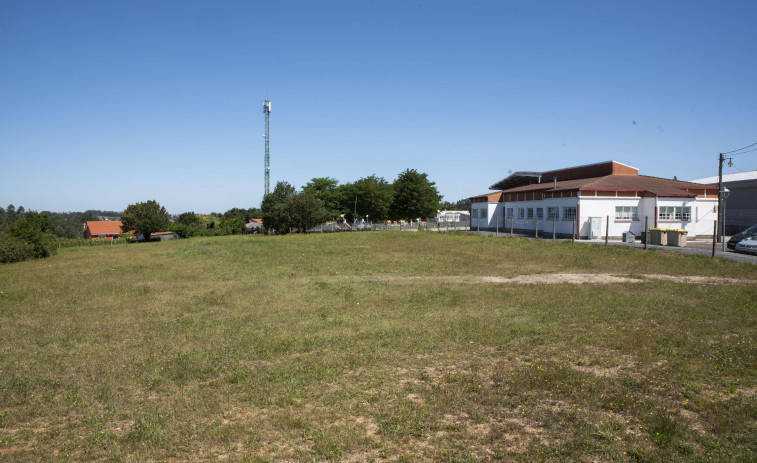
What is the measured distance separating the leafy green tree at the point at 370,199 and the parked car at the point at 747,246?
2069 inches

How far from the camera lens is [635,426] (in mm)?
5633

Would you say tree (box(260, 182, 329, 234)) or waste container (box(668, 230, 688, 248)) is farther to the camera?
tree (box(260, 182, 329, 234))

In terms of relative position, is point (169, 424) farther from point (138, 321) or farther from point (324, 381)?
point (138, 321)

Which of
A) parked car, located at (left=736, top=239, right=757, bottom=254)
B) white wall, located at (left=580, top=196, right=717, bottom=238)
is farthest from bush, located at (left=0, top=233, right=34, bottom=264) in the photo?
parked car, located at (left=736, top=239, right=757, bottom=254)

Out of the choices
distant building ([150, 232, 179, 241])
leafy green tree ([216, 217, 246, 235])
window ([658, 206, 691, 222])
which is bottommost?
distant building ([150, 232, 179, 241])

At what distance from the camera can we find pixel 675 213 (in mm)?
36594

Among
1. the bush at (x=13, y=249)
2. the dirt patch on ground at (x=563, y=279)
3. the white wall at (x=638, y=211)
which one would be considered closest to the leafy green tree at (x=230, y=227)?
the bush at (x=13, y=249)

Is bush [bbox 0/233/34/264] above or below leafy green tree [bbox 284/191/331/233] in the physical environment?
below

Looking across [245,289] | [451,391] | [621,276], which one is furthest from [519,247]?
[451,391]

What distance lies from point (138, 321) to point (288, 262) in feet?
42.2

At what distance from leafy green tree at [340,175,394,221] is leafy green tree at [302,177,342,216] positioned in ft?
18.7

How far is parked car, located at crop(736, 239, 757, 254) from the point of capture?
24.6 meters

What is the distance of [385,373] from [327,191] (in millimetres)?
86024

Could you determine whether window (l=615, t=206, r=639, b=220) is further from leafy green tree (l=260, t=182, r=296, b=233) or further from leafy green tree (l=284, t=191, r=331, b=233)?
leafy green tree (l=260, t=182, r=296, b=233)
